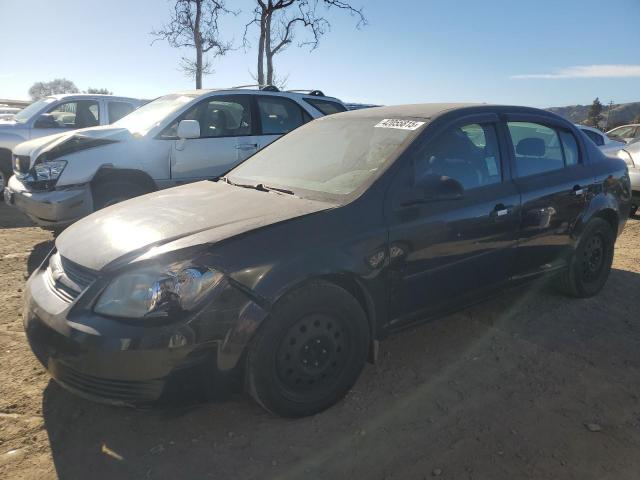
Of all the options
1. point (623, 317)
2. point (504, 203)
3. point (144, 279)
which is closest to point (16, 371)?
point (144, 279)

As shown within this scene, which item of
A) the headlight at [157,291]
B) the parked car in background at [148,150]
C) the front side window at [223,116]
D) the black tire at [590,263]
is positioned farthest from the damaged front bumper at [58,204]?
the black tire at [590,263]

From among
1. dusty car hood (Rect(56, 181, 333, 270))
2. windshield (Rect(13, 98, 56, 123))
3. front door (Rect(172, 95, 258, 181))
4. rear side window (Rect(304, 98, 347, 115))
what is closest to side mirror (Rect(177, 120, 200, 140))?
front door (Rect(172, 95, 258, 181))

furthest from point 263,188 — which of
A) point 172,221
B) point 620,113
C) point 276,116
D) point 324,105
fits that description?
point 620,113

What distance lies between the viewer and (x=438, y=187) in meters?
2.94

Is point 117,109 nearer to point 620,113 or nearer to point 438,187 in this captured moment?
point 438,187

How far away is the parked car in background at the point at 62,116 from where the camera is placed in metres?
8.62

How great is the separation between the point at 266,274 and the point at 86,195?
383 centimetres

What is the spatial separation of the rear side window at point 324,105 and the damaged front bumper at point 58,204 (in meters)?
3.31

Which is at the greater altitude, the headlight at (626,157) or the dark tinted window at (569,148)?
the dark tinted window at (569,148)

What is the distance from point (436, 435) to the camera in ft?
8.46

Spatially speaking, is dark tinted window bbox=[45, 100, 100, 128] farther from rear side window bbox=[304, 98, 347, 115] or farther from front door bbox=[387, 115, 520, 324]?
front door bbox=[387, 115, 520, 324]

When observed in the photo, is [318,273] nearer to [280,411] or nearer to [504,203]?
[280,411]

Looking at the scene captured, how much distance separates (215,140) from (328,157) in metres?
3.26

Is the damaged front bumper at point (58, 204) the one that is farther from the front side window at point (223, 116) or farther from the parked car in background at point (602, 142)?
the parked car in background at point (602, 142)
